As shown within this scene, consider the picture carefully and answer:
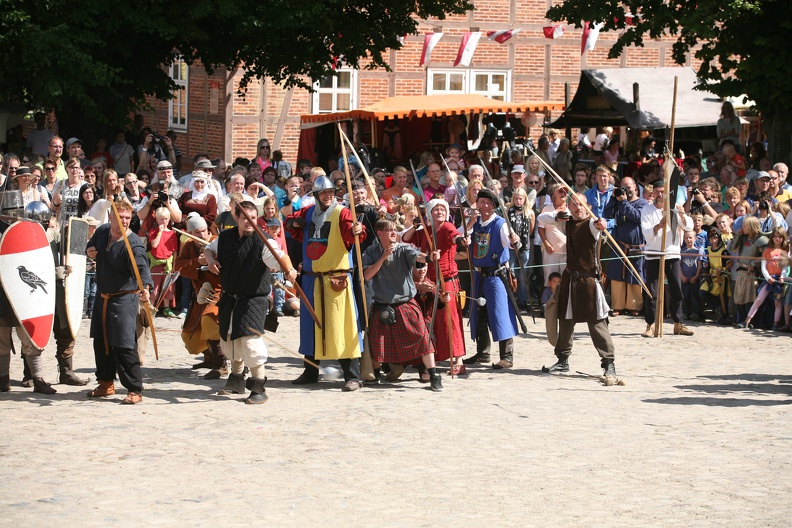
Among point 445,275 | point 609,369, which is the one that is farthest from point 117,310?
point 609,369

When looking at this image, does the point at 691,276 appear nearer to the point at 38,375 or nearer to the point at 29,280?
the point at 38,375

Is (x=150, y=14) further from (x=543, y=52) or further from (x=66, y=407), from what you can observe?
(x=543, y=52)

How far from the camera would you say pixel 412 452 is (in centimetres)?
790

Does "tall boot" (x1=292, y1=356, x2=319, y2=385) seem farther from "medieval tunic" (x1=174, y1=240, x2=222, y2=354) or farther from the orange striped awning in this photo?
the orange striped awning

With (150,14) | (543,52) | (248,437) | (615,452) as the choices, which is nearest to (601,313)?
(615,452)

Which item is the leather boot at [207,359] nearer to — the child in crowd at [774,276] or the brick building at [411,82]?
the child in crowd at [774,276]

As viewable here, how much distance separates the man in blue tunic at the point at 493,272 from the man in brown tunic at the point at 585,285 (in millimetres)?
529

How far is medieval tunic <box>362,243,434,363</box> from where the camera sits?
1009 cm

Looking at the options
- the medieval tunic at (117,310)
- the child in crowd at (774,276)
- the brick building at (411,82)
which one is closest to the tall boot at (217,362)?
the medieval tunic at (117,310)

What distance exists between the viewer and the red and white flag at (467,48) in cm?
2602

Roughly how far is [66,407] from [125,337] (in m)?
0.62

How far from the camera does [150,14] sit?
17391mm

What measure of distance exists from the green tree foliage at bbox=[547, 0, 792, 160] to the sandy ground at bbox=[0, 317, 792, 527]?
6587mm

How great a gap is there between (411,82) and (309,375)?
1823 centimetres
